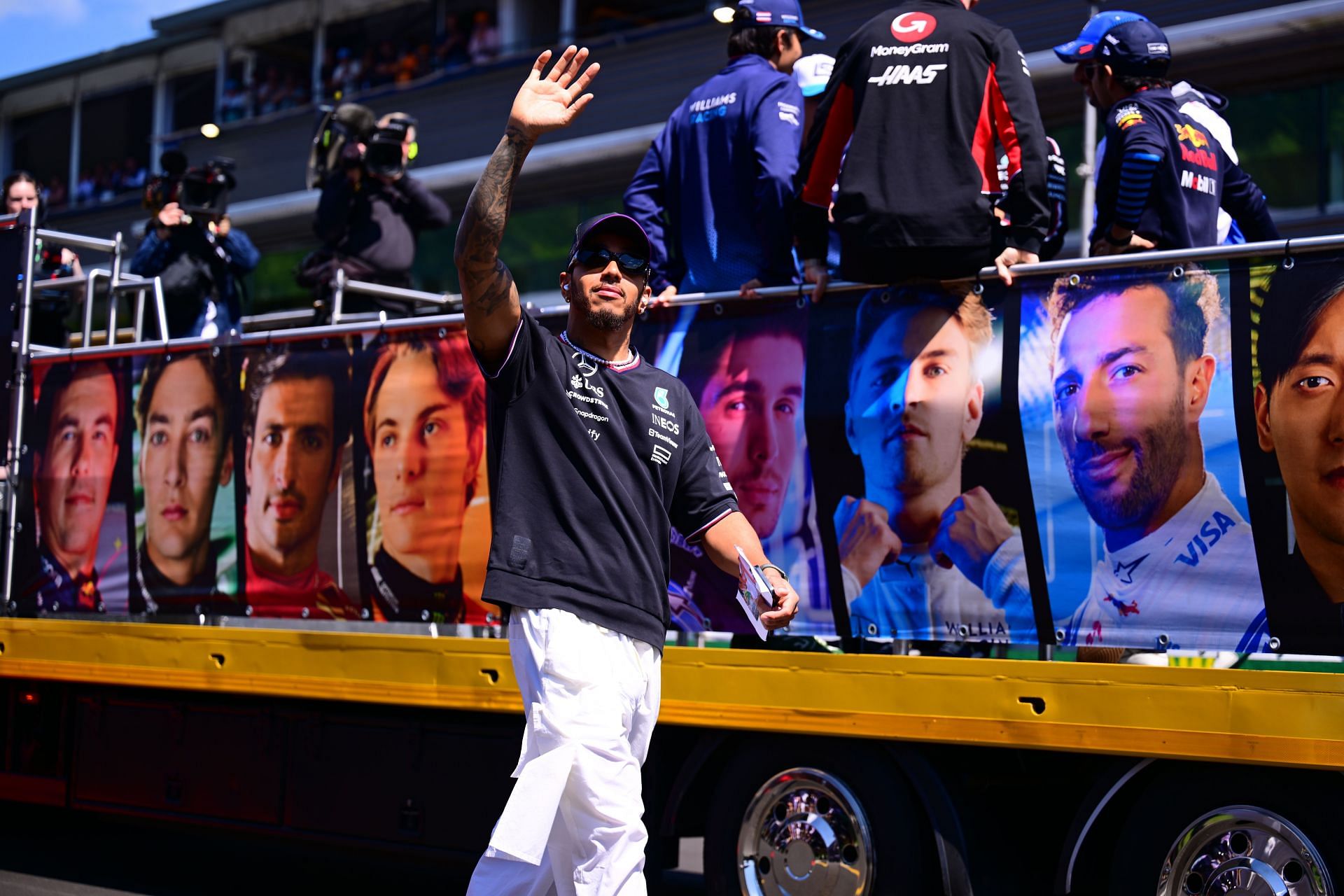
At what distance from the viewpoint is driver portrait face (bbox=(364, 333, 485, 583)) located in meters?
6.82

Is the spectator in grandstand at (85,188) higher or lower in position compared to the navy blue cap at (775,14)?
higher

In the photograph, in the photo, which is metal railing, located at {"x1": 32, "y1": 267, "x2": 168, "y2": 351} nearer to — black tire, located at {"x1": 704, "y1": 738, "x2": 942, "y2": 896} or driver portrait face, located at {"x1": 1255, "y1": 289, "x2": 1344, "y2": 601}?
black tire, located at {"x1": 704, "y1": 738, "x2": 942, "y2": 896}

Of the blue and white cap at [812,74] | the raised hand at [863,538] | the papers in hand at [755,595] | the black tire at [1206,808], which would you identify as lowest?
the black tire at [1206,808]

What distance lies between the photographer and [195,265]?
9625mm

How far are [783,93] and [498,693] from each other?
2811 millimetres

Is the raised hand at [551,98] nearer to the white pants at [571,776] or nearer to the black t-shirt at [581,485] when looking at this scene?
the black t-shirt at [581,485]

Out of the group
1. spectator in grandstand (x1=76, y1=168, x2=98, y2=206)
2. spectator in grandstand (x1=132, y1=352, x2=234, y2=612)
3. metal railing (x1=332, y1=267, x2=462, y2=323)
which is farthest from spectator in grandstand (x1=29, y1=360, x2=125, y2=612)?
spectator in grandstand (x1=76, y1=168, x2=98, y2=206)

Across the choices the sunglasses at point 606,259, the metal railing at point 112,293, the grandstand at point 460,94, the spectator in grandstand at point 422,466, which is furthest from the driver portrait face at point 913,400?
the grandstand at point 460,94

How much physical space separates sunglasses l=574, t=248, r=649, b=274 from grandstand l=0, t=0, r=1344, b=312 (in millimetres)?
12476

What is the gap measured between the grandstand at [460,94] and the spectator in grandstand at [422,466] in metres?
11.4

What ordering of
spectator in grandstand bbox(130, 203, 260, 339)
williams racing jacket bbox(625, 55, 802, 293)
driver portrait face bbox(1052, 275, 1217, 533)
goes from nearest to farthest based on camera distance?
driver portrait face bbox(1052, 275, 1217, 533)
williams racing jacket bbox(625, 55, 802, 293)
spectator in grandstand bbox(130, 203, 260, 339)

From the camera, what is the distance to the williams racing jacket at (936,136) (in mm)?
5699

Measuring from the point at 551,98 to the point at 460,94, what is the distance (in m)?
19.7

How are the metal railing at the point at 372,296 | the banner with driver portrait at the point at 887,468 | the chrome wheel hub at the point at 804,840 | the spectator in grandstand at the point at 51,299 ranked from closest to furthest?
the banner with driver portrait at the point at 887,468 < the chrome wheel hub at the point at 804,840 < the metal railing at the point at 372,296 < the spectator in grandstand at the point at 51,299
